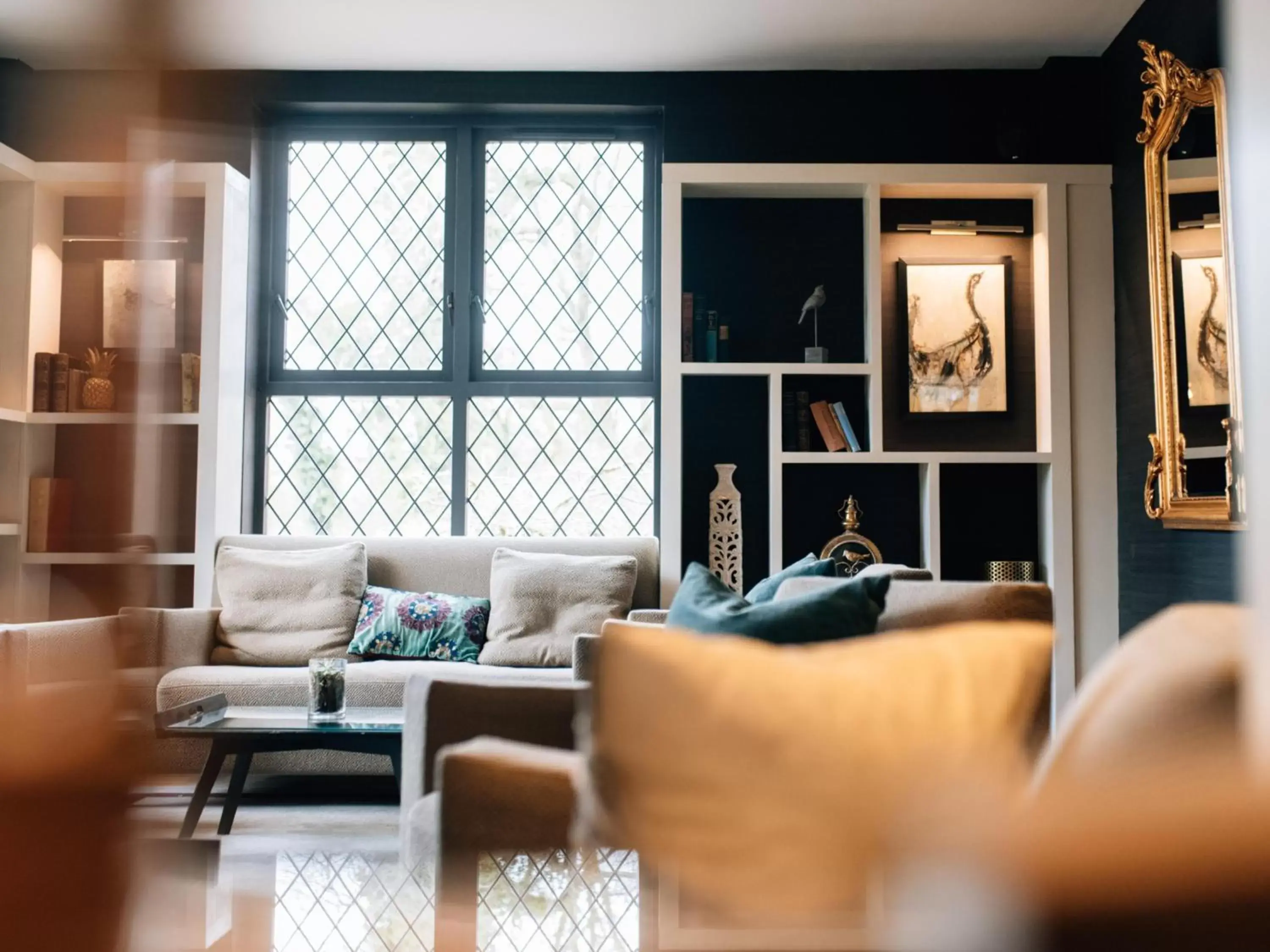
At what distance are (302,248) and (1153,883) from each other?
15.6ft

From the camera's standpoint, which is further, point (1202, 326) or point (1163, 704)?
point (1202, 326)

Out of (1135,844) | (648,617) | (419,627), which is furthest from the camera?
(419,627)

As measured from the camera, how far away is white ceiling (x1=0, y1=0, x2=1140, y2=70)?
4.02m

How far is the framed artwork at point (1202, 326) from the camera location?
3.21 meters

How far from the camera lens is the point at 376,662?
3.81m

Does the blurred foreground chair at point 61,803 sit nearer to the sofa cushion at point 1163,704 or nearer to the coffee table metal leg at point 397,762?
the sofa cushion at point 1163,704

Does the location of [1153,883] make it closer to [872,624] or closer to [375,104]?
[872,624]

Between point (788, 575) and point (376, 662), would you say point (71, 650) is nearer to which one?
point (788, 575)

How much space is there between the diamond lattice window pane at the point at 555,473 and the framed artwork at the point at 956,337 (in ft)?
3.75

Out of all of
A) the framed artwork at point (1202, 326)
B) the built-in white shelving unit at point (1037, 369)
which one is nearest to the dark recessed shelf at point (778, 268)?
the built-in white shelving unit at point (1037, 369)

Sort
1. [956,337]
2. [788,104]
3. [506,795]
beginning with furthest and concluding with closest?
[788,104], [956,337], [506,795]

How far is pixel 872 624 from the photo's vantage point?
1391 mm

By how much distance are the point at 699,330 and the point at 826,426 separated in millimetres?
658

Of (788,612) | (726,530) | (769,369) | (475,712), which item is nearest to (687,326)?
(769,369)
